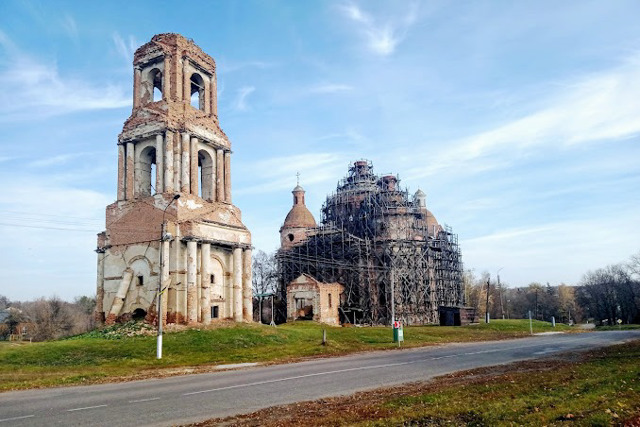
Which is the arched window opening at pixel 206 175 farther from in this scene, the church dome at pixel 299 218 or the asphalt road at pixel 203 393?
the church dome at pixel 299 218

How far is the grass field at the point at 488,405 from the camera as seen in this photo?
8125 millimetres

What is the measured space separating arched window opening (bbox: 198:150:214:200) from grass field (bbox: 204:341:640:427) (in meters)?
24.3

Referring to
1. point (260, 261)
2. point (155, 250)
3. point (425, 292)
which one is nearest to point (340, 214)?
point (425, 292)

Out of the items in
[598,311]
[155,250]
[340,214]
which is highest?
[340,214]

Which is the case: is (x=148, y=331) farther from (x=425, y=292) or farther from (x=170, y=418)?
(x=425, y=292)

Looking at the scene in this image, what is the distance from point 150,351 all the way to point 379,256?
32.7 metres

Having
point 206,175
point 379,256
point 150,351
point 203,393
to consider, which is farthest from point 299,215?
point 203,393

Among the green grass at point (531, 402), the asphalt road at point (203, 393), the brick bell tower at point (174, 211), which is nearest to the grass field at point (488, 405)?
the green grass at point (531, 402)

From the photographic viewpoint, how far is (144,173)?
33156mm

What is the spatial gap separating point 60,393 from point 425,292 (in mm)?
43525

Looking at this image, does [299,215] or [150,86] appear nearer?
[150,86]

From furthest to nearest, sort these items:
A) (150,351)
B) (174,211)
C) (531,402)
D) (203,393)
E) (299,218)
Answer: (299,218), (174,211), (150,351), (203,393), (531,402)

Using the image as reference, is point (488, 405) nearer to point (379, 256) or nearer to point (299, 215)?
point (379, 256)

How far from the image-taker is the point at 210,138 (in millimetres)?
34219
